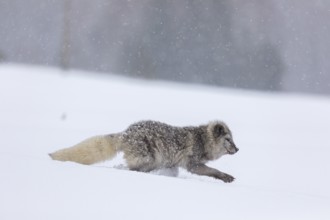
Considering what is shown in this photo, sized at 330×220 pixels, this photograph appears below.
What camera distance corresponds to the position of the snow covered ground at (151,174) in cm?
491

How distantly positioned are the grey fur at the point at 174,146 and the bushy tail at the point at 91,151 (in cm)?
10

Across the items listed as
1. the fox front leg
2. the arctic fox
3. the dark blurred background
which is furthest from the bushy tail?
the dark blurred background

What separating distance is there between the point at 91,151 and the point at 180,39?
15.8m

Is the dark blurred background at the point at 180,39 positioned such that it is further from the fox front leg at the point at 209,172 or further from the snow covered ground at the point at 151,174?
the fox front leg at the point at 209,172

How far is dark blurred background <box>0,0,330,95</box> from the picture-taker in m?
21.4

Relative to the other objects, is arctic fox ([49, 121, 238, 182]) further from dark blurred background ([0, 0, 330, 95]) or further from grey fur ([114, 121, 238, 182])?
dark blurred background ([0, 0, 330, 95])

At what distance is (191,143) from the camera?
770cm

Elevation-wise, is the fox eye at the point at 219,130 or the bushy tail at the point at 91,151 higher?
the fox eye at the point at 219,130

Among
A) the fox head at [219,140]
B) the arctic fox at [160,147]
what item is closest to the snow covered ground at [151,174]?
the arctic fox at [160,147]

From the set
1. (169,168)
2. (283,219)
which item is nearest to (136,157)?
(169,168)

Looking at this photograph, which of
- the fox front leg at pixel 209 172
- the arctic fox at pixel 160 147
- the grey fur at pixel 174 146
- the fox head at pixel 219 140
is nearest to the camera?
the arctic fox at pixel 160 147

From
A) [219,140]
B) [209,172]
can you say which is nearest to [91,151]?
[209,172]

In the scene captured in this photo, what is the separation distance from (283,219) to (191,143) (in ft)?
8.85

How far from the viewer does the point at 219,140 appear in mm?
7961
